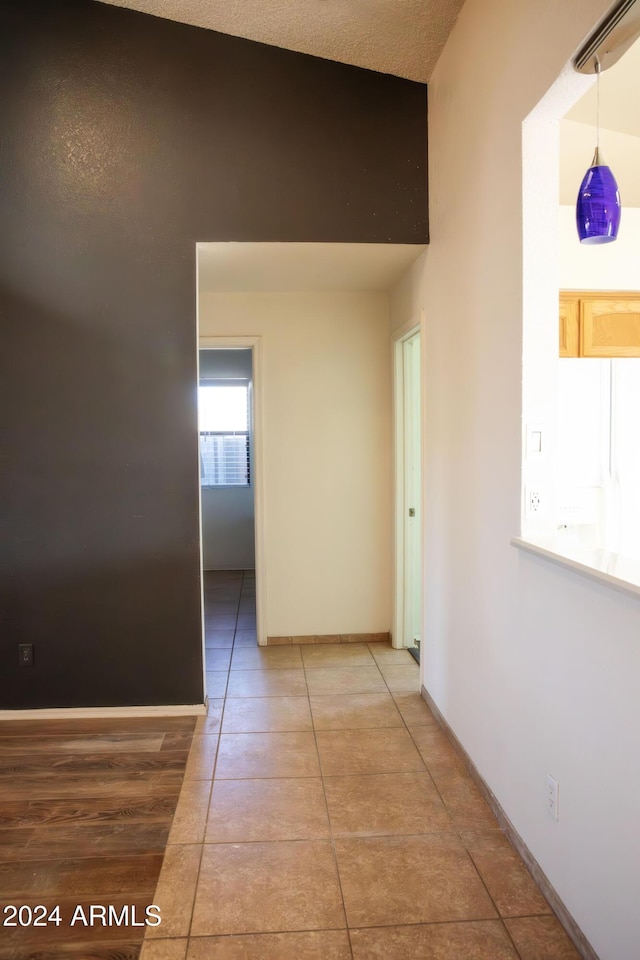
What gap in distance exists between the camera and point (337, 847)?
7.58ft

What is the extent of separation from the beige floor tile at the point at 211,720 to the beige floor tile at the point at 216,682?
0.11 metres

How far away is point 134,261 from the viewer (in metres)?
3.34

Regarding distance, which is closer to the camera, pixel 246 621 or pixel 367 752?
pixel 367 752

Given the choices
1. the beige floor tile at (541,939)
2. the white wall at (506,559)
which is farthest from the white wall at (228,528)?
the beige floor tile at (541,939)

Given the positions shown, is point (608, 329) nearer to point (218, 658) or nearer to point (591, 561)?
point (591, 561)

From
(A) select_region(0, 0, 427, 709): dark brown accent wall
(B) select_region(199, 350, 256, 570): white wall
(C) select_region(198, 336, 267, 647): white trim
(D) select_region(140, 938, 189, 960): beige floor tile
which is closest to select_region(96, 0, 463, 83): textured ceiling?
(A) select_region(0, 0, 427, 709): dark brown accent wall

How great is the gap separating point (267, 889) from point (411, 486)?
8.89 ft

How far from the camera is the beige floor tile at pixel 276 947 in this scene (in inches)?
71.7

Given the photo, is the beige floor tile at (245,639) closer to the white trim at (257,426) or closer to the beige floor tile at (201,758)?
the white trim at (257,426)

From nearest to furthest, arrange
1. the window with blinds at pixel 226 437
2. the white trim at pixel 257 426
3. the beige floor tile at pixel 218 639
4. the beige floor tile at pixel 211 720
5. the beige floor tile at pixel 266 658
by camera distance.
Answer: the beige floor tile at pixel 211 720 < the beige floor tile at pixel 266 658 < the white trim at pixel 257 426 < the beige floor tile at pixel 218 639 < the window with blinds at pixel 226 437

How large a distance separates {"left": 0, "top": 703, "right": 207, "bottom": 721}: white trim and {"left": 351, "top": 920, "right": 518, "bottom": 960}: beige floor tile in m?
1.73

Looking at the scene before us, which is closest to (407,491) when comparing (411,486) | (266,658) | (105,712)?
(411,486)

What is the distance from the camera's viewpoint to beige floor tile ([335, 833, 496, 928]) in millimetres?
1980

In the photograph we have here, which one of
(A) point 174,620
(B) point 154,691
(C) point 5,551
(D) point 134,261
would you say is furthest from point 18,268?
(B) point 154,691
